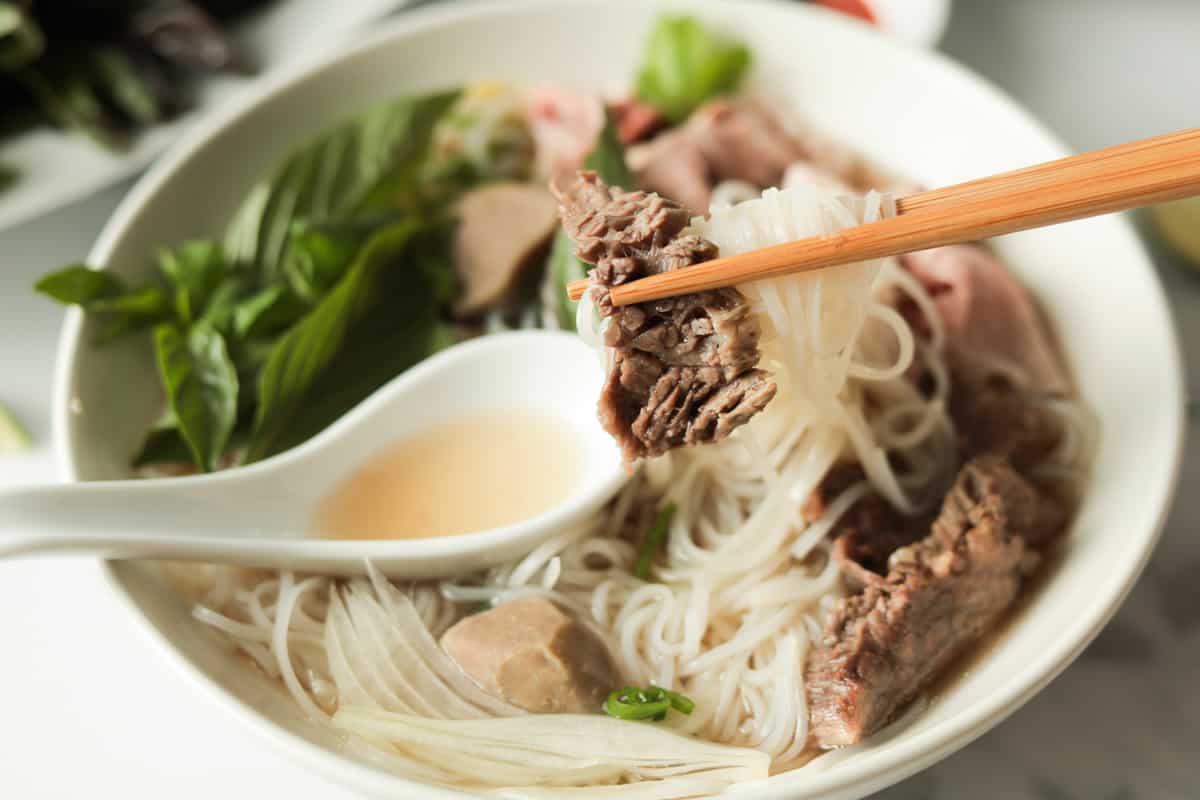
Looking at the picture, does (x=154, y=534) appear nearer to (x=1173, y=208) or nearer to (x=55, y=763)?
(x=55, y=763)

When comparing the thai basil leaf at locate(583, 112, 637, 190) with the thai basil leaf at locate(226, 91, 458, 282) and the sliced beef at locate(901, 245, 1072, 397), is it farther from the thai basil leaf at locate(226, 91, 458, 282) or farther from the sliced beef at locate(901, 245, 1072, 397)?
the sliced beef at locate(901, 245, 1072, 397)

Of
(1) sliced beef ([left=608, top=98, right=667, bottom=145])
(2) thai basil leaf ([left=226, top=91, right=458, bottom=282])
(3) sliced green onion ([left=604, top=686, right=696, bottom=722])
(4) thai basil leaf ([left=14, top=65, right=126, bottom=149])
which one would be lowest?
(3) sliced green onion ([left=604, top=686, right=696, bottom=722])

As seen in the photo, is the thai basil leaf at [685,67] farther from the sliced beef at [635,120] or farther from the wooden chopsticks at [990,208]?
the wooden chopsticks at [990,208]

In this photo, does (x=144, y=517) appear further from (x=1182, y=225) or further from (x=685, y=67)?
(x=1182, y=225)

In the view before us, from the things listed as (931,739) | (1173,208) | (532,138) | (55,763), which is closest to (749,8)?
(532,138)

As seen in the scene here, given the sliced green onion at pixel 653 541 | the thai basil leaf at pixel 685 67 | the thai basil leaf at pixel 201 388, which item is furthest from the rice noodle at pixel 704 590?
the thai basil leaf at pixel 685 67

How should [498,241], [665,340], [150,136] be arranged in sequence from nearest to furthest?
[665,340]
[498,241]
[150,136]

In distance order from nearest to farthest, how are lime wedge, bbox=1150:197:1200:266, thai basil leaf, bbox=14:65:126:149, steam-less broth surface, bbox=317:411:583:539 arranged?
steam-less broth surface, bbox=317:411:583:539, lime wedge, bbox=1150:197:1200:266, thai basil leaf, bbox=14:65:126:149

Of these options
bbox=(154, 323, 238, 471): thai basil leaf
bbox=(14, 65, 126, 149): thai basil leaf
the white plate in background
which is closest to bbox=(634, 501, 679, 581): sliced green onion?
bbox=(154, 323, 238, 471): thai basil leaf

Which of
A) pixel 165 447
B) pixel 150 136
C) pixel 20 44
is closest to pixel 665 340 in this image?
pixel 165 447
